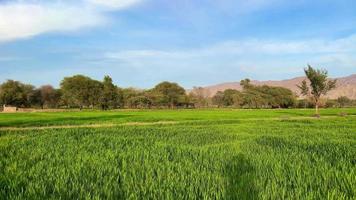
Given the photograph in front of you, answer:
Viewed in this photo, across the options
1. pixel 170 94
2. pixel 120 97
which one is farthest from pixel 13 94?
pixel 170 94

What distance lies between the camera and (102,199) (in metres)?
5.66

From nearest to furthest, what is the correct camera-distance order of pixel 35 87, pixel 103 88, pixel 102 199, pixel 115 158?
1. pixel 102 199
2. pixel 115 158
3. pixel 103 88
4. pixel 35 87

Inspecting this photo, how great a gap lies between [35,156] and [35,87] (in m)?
117

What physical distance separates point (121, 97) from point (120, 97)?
3.92ft

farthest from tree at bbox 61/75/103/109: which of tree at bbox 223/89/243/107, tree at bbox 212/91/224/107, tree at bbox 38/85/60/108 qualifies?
tree at bbox 212/91/224/107

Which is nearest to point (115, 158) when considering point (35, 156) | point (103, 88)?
point (35, 156)

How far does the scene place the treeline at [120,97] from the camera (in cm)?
10519

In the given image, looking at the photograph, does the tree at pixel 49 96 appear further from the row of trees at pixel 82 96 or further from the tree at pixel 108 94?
the tree at pixel 108 94

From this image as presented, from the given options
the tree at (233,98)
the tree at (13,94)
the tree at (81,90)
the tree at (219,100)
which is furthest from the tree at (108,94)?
the tree at (219,100)

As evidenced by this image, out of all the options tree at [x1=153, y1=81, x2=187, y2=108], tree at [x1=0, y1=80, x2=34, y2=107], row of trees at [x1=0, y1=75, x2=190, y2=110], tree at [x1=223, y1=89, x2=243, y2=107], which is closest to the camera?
tree at [x1=0, y1=80, x2=34, y2=107]

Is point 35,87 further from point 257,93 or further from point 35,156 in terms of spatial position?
point 35,156

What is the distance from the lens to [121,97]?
11969 cm

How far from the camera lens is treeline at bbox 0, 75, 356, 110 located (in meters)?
105

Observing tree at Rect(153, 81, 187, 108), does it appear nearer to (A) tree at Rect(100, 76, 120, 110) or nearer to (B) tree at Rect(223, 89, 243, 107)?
(B) tree at Rect(223, 89, 243, 107)
